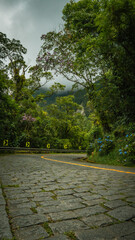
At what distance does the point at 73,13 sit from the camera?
40.7 ft

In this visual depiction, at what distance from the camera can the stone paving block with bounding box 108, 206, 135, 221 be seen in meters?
1.93

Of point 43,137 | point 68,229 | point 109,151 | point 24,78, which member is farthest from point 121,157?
point 24,78

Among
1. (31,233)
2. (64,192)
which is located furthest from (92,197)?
(31,233)

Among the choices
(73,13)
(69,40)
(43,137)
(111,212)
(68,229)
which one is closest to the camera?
(68,229)

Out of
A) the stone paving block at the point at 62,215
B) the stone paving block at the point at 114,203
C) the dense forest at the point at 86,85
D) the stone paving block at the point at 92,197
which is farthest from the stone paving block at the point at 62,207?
the dense forest at the point at 86,85

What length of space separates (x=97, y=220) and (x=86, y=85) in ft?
41.8

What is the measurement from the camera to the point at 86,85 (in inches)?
543

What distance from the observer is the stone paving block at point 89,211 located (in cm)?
203

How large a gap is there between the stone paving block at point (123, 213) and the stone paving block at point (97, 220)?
124 millimetres

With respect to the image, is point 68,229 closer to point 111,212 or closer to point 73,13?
point 111,212

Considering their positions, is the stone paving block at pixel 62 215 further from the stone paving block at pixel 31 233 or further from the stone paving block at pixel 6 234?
the stone paving block at pixel 6 234

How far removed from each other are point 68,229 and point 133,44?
7.83 m

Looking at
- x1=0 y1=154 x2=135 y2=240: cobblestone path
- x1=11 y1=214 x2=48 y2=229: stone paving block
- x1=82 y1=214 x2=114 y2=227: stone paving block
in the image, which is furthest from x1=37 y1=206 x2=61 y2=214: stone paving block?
x1=82 y1=214 x2=114 y2=227: stone paving block

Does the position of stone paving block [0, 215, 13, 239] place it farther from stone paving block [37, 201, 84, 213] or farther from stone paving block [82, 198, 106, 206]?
stone paving block [82, 198, 106, 206]
